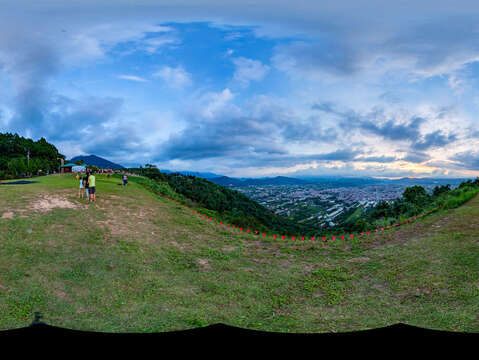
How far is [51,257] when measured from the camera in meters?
9.86

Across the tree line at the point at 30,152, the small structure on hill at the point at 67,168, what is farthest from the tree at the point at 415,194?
the tree line at the point at 30,152

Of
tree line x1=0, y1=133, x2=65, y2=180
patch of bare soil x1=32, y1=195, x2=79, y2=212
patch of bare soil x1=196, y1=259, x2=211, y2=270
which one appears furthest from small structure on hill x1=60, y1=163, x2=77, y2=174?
patch of bare soil x1=196, y1=259, x2=211, y2=270

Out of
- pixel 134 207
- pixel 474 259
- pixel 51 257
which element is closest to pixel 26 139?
pixel 134 207

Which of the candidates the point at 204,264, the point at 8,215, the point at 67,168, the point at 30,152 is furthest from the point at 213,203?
the point at 30,152

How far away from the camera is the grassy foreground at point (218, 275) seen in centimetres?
674

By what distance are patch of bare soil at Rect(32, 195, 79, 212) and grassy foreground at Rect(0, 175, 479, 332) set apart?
0.15m

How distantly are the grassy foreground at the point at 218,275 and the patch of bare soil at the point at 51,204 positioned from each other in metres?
0.15

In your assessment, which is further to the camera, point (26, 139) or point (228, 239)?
point (26, 139)

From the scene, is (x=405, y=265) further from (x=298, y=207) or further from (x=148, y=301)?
(x=298, y=207)

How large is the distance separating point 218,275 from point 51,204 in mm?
12006

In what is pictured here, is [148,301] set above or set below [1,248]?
below

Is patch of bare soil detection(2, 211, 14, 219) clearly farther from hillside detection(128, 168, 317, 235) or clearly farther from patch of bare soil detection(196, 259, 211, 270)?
hillside detection(128, 168, 317, 235)

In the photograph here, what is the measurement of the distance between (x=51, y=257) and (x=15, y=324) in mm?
4019

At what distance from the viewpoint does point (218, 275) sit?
9.96m
